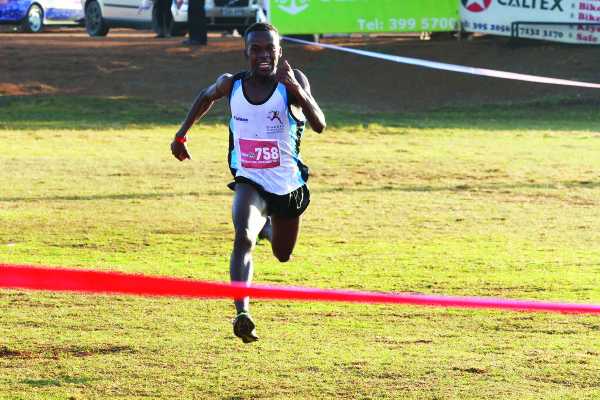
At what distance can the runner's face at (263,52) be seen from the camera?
8016 millimetres

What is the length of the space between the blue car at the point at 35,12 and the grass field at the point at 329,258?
48.2 feet

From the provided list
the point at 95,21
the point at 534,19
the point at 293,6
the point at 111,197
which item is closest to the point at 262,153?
the point at 111,197

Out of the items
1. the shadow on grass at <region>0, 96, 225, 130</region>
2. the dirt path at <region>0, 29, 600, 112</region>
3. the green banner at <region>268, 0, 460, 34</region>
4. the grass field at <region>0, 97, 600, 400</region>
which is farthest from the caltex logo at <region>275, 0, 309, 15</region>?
the grass field at <region>0, 97, 600, 400</region>

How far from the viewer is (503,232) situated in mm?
12711

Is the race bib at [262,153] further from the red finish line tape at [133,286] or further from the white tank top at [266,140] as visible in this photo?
the red finish line tape at [133,286]

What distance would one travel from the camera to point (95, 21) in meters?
34.3

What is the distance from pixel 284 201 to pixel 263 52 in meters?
0.91

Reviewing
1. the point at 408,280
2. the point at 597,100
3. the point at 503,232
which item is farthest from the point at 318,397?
the point at 597,100

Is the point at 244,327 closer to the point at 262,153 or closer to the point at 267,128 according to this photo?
the point at 262,153

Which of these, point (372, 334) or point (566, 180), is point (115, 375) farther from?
point (566, 180)

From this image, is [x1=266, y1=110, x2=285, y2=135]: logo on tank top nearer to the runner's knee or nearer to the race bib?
the race bib

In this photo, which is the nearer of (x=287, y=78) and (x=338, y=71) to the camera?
(x=287, y=78)

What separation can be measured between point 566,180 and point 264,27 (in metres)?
8.94

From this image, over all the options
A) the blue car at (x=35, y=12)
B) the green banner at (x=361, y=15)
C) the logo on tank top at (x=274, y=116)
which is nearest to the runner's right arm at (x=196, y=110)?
the logo on tank top at (x=274, y=116)
